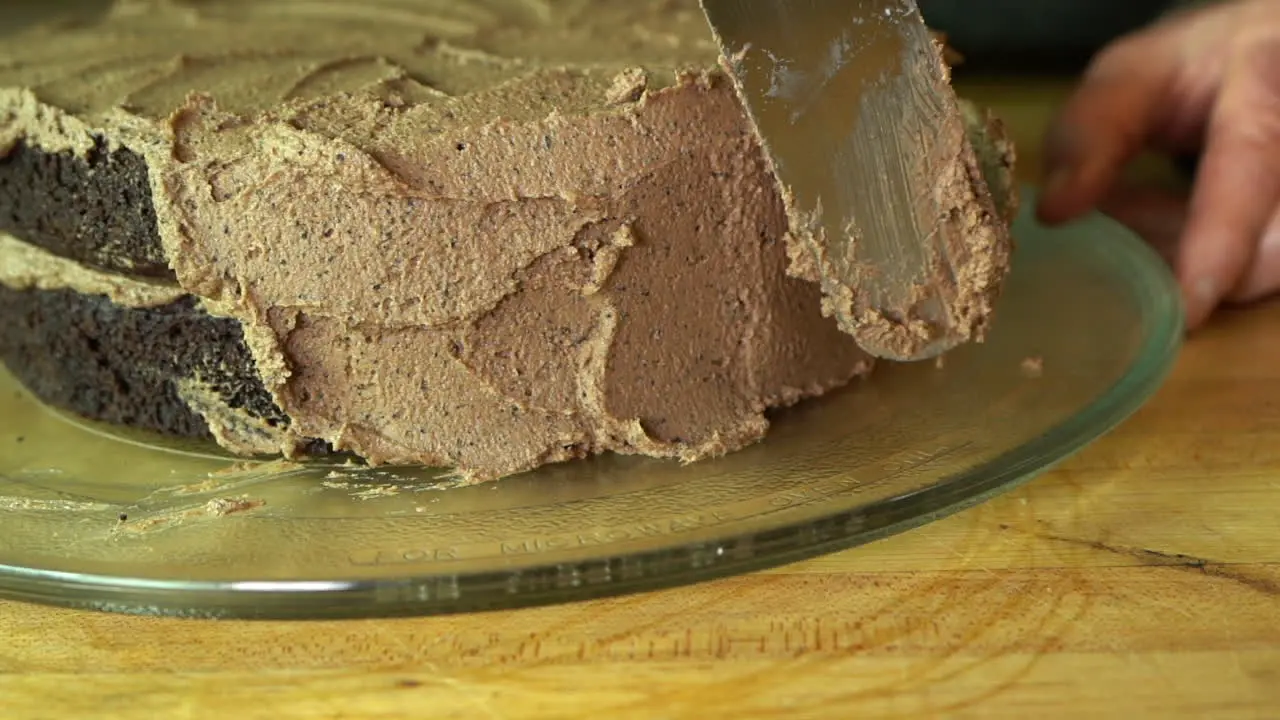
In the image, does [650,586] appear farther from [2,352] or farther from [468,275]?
[2,352]

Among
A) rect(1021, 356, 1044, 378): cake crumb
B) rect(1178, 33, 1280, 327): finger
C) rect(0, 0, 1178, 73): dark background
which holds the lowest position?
rect(1021, 356, 1044, 378): cake crumb

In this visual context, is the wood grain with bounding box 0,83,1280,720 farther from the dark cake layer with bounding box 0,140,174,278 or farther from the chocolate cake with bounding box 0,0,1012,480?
the dark cake layer with bounding box 0,140,174,278

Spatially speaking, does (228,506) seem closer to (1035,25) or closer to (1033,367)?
(1033,367)

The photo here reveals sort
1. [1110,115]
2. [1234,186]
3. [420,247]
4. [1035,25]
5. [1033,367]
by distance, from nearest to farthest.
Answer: [420,247], [1033,367], [1234,186], [1110,115], [1035,25]

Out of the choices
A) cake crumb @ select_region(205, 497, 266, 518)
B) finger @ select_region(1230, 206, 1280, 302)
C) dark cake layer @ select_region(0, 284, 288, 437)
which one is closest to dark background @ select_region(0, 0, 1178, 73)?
finger @ select_region(1230, 206, 1280, 302)

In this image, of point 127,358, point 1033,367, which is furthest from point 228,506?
point 1033,367
